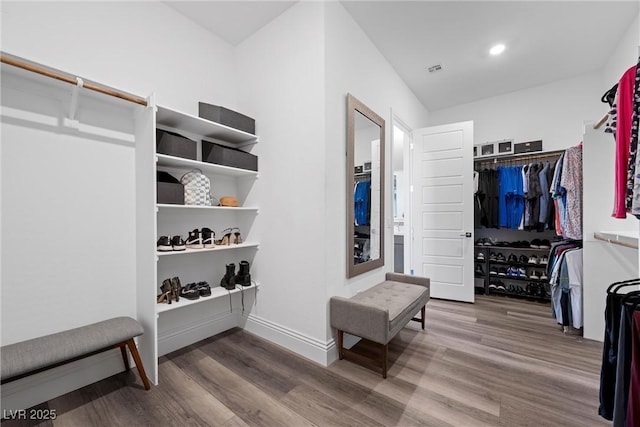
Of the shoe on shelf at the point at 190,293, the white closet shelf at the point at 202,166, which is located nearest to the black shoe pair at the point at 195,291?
the shoe on shelf at the point at 190,293

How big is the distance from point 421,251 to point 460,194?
36.0 inches

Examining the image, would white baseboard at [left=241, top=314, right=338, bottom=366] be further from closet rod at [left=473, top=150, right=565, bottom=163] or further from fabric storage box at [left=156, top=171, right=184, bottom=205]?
closet rod at [left=473, top=150, right=565, bottom=163]

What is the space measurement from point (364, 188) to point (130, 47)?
2.21 metres

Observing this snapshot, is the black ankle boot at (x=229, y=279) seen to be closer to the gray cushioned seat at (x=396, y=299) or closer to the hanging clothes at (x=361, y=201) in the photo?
the gray cushioned seat at (x=396, y=299)

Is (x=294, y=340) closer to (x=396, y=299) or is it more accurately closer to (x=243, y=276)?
(x=243, y=276)

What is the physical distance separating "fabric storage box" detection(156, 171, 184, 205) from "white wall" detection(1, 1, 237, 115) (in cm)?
66

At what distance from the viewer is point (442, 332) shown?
98.3 inches

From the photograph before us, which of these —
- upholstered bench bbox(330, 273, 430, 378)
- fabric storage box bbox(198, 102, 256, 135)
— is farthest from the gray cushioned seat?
fabric storage box bbox(198, 102, 256, 135)

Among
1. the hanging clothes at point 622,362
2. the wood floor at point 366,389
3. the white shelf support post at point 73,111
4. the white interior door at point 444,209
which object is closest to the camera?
the hanging clothes at point 622,362

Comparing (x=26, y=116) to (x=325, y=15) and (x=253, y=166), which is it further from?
(x=325, y=15)

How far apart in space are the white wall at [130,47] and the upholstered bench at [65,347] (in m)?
1.65

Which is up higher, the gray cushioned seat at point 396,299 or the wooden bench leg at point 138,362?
the gray cushioned seat at point 396,299

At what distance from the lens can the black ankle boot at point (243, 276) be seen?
240 centimetres

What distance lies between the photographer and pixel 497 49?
109 inches
